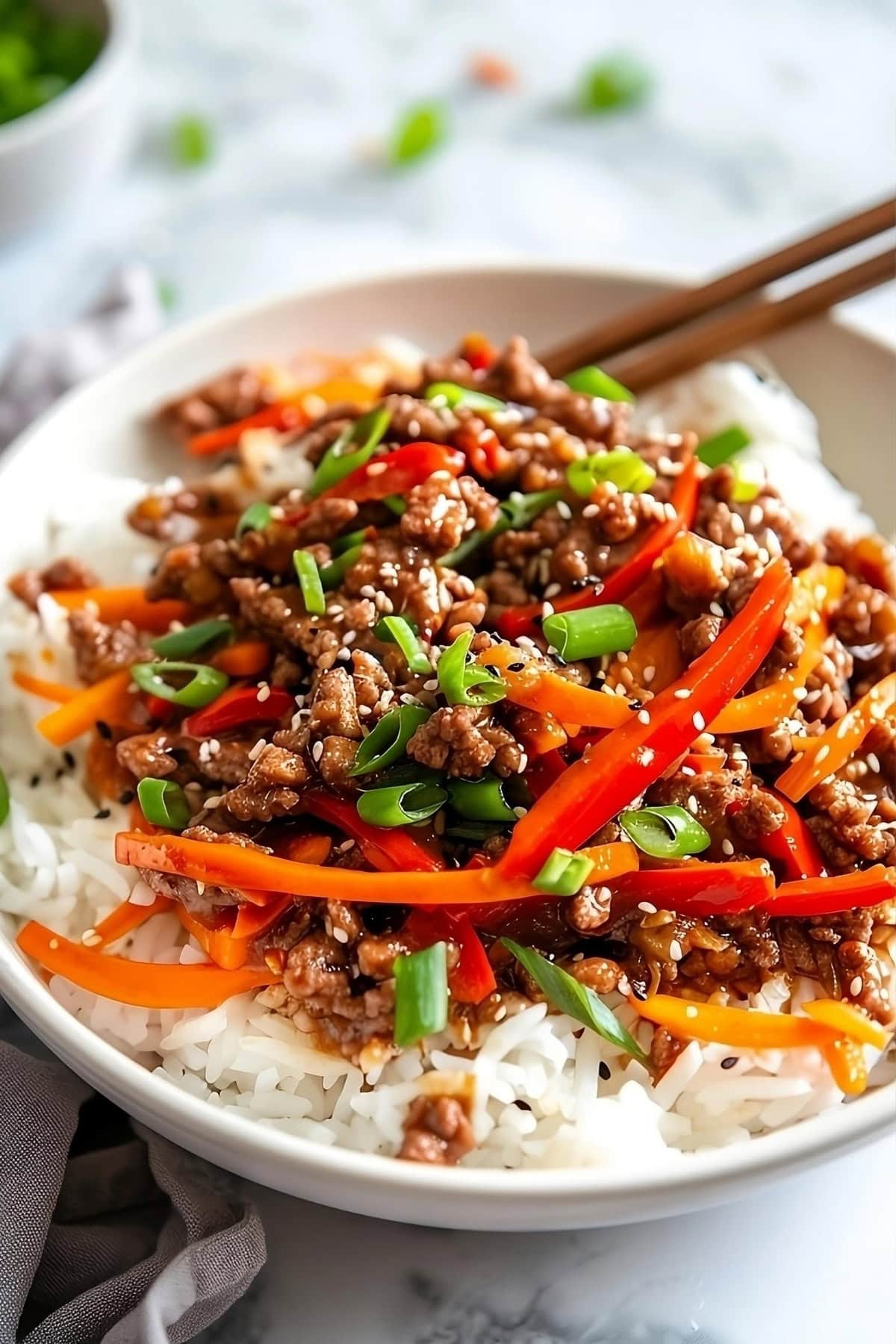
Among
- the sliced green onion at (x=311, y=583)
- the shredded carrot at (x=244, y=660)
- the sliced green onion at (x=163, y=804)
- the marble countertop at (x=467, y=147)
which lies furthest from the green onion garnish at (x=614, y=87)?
the sliced green onion at (x=163, y=804)

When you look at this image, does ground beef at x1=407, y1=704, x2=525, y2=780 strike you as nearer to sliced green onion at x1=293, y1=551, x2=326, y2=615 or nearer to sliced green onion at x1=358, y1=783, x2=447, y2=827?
sliced green onion at x1=358, y1=783, x2=447, y2=827

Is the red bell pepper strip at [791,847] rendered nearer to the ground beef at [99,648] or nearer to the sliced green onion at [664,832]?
the sliced green onion at [664,832]

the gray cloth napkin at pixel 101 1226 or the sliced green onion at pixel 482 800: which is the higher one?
the sliced green onion at pixel 482 800

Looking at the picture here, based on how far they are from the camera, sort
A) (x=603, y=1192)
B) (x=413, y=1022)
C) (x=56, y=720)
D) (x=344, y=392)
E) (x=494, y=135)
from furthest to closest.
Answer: (x=494, y=135) → (x=344, y=392) → (x=56, y=720) → (x=413, y=1022) → (x=603, y=1192)

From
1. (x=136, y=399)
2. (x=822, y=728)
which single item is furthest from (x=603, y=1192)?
(x=136, y=399)

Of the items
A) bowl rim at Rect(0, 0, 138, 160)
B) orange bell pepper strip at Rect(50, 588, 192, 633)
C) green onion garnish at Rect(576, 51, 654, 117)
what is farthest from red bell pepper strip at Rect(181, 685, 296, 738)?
green onion garnish at Rect(576, 51, 654, 117)

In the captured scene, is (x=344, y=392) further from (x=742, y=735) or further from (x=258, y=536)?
(x=742, y=735)
